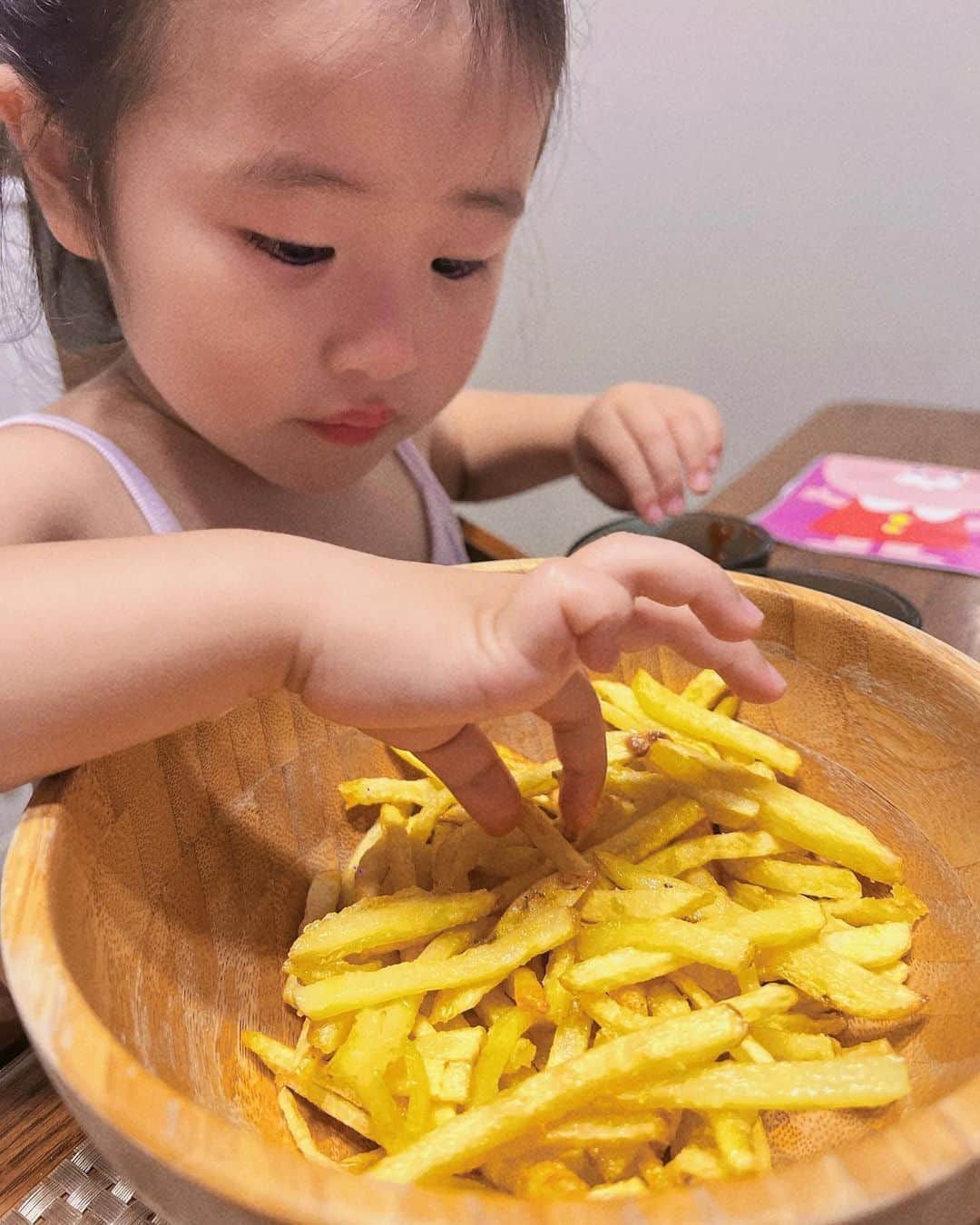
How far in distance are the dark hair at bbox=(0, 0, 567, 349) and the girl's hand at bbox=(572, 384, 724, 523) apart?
0.48 m

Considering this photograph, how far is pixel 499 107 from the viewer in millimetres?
804

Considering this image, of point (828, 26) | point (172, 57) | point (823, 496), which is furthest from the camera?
point (828, 26)

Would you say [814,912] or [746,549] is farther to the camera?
[746,549]

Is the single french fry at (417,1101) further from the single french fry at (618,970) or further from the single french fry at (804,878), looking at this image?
the single french fry at (804,878)

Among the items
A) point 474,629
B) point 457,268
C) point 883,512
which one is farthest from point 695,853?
point 883,512

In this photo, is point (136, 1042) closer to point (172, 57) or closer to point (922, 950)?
point (922, 950)

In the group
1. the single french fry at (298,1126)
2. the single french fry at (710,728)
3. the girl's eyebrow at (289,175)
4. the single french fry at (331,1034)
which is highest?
the girl's eyebrow at (289,175)

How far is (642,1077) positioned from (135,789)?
38 cm

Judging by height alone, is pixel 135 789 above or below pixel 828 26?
below

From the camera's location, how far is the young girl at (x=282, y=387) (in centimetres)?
63

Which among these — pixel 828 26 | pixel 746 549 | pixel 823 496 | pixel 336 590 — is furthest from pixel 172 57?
pixel 828 26

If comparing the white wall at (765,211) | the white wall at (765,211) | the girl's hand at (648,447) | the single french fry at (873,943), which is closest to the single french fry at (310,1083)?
the single french fry at (873,943)

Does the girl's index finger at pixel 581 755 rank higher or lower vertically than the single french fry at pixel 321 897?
higher

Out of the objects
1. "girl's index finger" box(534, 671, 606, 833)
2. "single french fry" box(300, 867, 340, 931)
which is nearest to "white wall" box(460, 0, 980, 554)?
"girl's index finger" box(534, 671, 606, 833)
